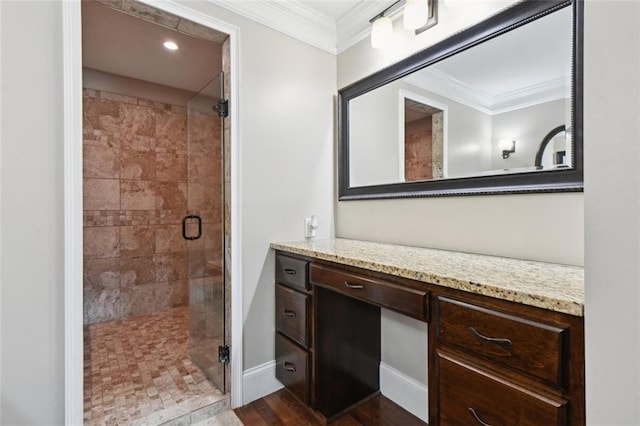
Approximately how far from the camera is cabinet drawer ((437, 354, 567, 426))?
31.2 inches

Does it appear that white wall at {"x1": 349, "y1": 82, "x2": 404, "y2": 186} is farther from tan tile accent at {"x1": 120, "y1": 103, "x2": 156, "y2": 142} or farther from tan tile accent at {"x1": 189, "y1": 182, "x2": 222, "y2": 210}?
tan tile accent at {"x1": 120, "y1": 103, "x2": 156, "y2": 142}

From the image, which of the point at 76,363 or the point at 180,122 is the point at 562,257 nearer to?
the point at 76,363

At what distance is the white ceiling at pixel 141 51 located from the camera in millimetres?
2191

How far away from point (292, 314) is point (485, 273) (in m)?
1.15

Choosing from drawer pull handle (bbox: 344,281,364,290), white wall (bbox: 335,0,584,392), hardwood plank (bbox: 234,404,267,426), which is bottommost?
hardwood plank (bbox: 234,404,267,426)

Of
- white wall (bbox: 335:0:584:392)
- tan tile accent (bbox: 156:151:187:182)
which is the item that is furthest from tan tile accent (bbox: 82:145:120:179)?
white wall (bbox: 335:0:584:392)

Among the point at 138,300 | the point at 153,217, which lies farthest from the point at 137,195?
the point at 138,300

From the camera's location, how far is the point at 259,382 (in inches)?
75.7

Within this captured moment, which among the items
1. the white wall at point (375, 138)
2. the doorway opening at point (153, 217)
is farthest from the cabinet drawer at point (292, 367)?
the white wall at point (375, 138)

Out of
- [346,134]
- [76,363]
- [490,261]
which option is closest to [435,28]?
[346,134]

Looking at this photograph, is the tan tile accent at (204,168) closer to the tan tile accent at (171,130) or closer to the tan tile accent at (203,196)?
the tan tile accent at (203,196)

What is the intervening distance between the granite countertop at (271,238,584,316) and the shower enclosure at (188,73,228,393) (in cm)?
80

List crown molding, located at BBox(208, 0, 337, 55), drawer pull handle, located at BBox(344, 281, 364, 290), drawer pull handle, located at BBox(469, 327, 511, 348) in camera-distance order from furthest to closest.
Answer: crown molding, located at BBox(208, 0, 337, 55) → drawer pull handle, located at BBox(344, 281, 364, 290) → drawer pull handle, located at BBox(469, 327, 511, 348)

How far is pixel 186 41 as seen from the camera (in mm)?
2441
